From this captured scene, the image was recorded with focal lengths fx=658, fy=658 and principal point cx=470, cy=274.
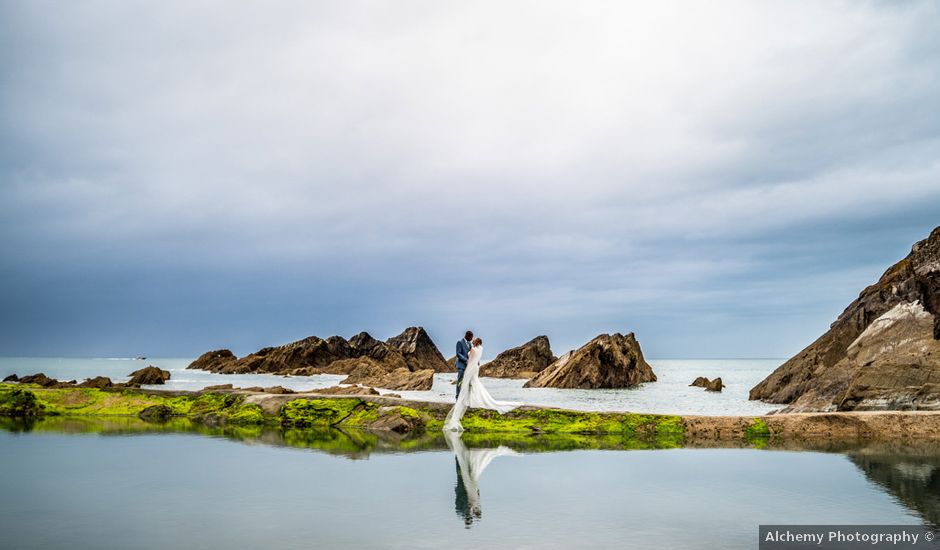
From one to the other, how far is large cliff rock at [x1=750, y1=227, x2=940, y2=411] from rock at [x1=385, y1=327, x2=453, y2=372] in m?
97.9

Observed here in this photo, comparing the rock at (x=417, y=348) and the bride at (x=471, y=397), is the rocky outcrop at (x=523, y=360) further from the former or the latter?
the bride at (x=471, y=397)

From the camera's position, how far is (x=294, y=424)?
22891mm

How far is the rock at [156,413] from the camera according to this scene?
2523cm

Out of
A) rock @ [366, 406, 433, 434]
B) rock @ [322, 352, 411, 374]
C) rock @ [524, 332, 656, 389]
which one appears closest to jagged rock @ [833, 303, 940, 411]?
rock @ [366, 406, 433, 434]

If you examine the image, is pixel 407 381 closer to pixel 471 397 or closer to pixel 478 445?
pixel 471 397

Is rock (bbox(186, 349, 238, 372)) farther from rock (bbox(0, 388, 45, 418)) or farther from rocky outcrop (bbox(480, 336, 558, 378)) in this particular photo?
rock (bbox(0, 388, 45, 418))

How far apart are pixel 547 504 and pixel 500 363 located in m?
111

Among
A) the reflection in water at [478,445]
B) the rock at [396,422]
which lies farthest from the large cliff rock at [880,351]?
the rock at [396,422]

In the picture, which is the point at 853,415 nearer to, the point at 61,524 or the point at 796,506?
the point at 796,506

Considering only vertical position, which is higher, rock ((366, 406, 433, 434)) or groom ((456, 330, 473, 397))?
groom ((456, 330, 473, 397))

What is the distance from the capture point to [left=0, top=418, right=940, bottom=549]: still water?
27.6ft

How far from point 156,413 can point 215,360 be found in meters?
142

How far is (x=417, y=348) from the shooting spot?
5684 inches

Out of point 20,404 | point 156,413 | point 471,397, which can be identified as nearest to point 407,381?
point 156,413
